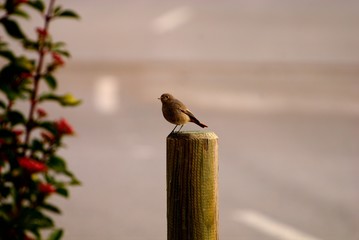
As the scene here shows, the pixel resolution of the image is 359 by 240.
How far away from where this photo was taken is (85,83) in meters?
18.0

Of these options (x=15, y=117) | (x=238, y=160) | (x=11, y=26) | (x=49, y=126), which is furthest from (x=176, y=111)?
(x=238, y=160)

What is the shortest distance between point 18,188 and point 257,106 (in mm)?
11012

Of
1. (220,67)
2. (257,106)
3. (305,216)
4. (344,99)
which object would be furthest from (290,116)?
(220,67)

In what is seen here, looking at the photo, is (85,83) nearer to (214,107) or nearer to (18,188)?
(214,107)

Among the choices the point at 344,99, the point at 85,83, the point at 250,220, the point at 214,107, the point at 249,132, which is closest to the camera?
the point at 250,220

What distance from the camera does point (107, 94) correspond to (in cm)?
1556

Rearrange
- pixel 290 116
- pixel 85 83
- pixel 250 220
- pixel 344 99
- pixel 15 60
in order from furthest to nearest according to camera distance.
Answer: pixel 85 83 → pixel 344 99 → pixel 290 116 → pixel 250 220 → pixel 15 60

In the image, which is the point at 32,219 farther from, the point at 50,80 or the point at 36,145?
the point at 50,80

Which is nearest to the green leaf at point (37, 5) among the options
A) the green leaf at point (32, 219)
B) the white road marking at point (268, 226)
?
the green leaf at point (32, 219)

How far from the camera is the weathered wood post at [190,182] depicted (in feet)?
7.98

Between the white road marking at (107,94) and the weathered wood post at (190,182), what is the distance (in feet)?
33.3

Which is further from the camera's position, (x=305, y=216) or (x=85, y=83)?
(x=85, y=83)

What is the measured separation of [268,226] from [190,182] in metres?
3.48

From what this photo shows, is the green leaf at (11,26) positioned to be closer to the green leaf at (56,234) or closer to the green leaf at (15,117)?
the green leaf at (15,117)
